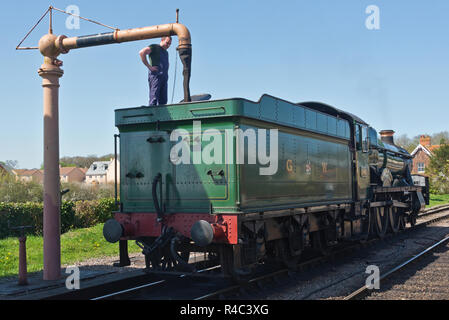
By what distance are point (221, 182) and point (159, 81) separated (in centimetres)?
248

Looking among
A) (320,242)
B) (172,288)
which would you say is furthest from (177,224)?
(320,242)

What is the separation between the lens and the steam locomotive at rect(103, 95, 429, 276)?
7.46m

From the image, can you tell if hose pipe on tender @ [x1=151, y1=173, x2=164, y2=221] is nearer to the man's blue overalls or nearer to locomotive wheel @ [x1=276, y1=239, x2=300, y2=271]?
the man's blue overalls

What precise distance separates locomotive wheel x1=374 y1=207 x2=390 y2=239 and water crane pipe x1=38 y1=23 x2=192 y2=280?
842cm

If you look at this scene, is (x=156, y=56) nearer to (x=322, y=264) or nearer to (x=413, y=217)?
(x=322, y=264)

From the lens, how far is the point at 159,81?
8773 mm

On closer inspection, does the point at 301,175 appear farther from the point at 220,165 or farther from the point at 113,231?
the point at 113,231

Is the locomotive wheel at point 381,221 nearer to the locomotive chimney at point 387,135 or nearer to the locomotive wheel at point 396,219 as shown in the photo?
the locomotive wheel at point 396,219

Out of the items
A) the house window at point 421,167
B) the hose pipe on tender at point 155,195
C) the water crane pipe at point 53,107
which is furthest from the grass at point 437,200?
the water crane pipe at point 53,107

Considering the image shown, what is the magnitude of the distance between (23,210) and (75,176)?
2834 inches

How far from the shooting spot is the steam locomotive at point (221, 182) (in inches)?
294

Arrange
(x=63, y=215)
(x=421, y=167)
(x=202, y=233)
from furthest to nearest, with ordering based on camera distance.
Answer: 1. (x=421, y=167)
2. (x=63, y=215)
3. (x=202, y=233)

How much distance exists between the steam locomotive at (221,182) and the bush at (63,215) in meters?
6.86

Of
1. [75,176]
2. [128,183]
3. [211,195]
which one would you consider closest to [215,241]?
[211,195]
